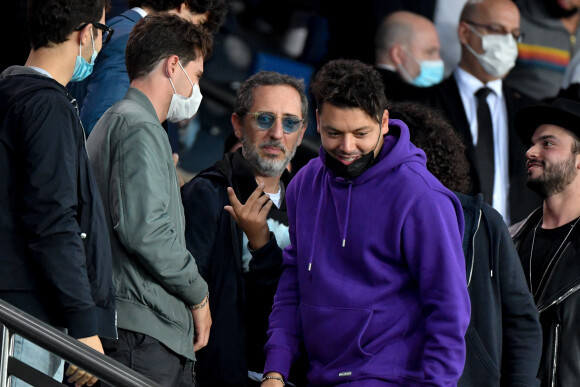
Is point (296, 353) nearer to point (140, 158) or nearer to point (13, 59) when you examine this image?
point (140, 158)

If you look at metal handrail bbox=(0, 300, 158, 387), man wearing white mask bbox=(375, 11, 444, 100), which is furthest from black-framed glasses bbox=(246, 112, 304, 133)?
man wearing white mask bbox=(375, 11, 444, 100)

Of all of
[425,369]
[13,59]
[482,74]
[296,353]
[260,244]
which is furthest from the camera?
[482,74]

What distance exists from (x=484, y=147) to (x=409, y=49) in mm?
963

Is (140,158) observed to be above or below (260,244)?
above

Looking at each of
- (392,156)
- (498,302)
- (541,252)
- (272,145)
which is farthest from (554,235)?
(392,156)

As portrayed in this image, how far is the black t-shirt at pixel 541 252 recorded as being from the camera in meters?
3.85

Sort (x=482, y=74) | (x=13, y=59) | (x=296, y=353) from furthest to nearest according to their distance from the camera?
(x=482, y=74) → (x=13, y=59) → (x=296, y=353)

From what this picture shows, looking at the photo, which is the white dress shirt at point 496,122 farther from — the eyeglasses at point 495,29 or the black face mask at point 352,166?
the black face mask at point 352,166

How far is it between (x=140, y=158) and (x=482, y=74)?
3763 millimetres

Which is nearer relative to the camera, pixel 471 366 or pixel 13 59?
pixel 471 366

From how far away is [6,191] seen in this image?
271 cm

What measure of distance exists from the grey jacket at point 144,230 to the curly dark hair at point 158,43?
244 millimetres

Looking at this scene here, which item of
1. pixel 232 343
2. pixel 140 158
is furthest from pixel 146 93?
pixel 232 343

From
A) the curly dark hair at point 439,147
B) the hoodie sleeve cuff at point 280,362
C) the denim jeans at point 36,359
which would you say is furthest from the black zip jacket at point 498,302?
the denim jeans at point 36,359
